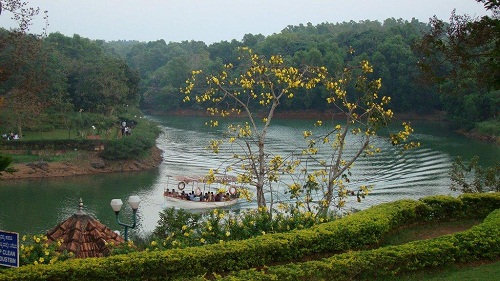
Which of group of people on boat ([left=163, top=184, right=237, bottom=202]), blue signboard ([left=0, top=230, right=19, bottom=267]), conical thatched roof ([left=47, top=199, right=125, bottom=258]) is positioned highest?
blue signboard ([left=0, top=230, right=19, bottom=267])

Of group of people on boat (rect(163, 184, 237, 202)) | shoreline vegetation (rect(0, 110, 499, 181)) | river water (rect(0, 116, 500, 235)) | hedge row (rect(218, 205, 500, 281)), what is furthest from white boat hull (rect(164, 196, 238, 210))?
hedge row (rect(218, 205, 500, 281))

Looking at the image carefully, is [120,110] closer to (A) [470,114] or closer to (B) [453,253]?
(A) [470,114]

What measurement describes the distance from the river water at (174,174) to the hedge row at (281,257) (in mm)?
12435

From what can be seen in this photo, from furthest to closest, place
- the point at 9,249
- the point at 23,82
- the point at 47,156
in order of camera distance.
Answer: the point at 47,156, the point at 23,82, the point at 9,249

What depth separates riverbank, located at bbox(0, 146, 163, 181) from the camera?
35969 millimetres

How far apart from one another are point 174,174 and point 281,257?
2773cm

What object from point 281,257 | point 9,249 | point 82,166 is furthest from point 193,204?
point 9,249

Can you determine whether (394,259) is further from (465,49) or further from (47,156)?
(47,156)

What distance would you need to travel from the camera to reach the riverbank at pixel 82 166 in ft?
118

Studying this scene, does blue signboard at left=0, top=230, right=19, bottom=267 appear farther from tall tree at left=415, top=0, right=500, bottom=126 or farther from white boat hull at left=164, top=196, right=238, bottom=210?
white boat hull at left=164, top=196, right=238, bottom=210

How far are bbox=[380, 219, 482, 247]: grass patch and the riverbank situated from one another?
27.9 m

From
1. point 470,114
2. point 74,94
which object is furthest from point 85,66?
point 470,114

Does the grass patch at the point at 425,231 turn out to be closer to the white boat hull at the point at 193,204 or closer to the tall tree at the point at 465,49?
the tall tree at the point at 465,49

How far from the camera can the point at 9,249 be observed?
711 centimetres
